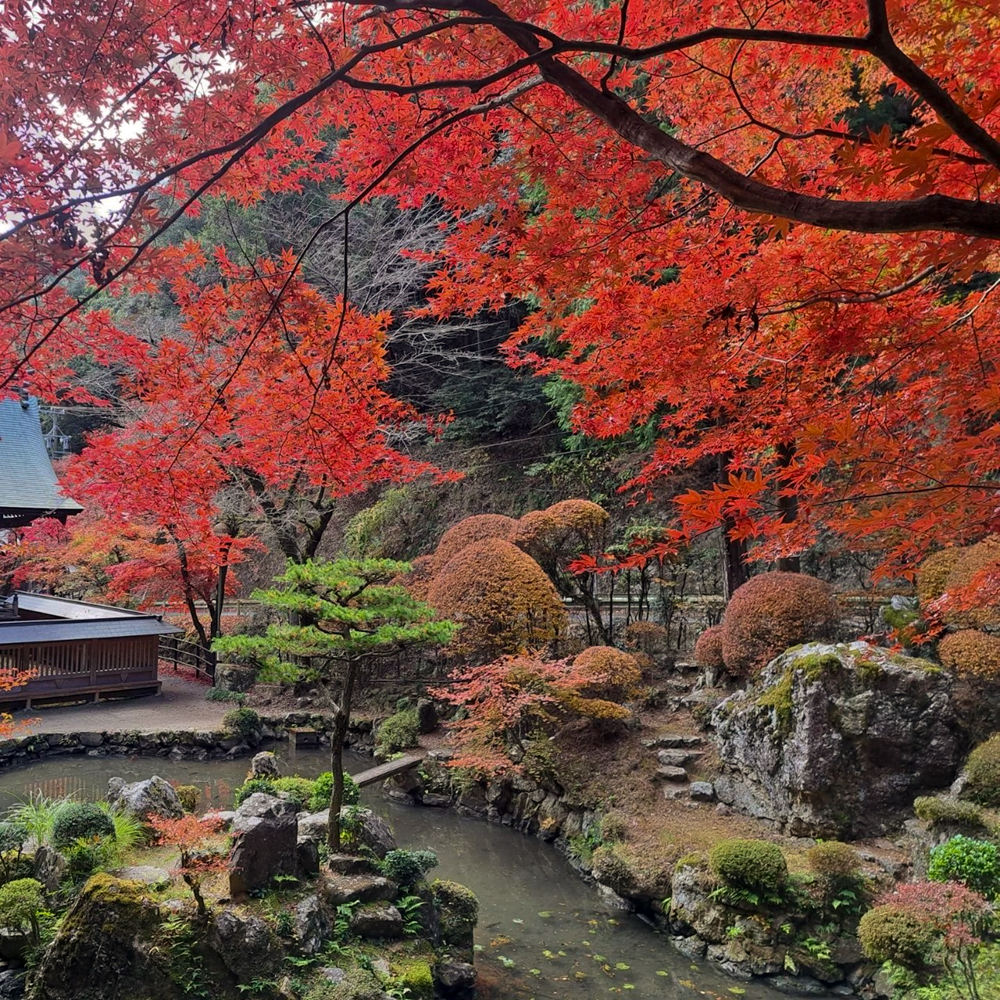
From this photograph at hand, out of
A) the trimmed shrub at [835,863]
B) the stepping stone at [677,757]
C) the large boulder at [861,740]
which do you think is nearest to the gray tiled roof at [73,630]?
the stepping stone at [677,757]

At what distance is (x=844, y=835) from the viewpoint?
661 cm

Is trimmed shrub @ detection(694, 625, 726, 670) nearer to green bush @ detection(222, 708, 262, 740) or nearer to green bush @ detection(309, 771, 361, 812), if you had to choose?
green bush @ detection(309, 771, 361, 812)

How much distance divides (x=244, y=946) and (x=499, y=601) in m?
5.67

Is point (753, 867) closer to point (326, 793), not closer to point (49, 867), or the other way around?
point (326, 793)

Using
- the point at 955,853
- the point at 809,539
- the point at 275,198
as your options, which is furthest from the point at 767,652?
the point at 275,198

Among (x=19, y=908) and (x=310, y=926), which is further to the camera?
(x=19, y=908)

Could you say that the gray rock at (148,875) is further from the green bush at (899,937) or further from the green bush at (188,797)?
the green bush at (899,937)

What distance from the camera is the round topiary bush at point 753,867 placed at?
5770 millimetres

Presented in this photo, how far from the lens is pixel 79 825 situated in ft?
18.5

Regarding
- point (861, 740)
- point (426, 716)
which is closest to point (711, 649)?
point (861, 740)

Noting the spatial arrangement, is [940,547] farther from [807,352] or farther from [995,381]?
[995,381]

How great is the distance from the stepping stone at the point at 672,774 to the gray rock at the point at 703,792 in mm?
257

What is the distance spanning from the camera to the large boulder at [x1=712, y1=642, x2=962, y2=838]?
21.8 ft

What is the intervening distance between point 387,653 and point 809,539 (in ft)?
11.9
